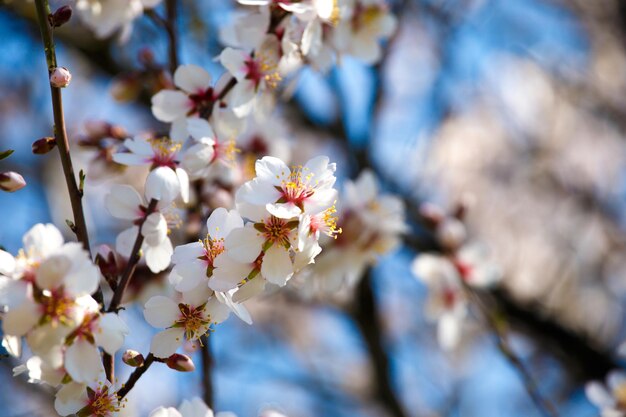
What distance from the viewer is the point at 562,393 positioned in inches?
159

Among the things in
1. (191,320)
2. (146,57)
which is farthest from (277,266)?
(146,57)

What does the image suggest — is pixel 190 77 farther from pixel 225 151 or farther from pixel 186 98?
pixel 225 151

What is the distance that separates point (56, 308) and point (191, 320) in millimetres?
253

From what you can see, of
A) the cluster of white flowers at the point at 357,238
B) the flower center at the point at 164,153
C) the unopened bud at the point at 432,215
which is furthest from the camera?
the unopened bud at the point at 432,215

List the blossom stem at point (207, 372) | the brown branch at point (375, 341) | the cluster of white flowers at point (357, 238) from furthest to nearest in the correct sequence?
the brown branch at point (375, 341) < the cluster of white flowers at point (357, 238) < the blossom stem at point (207, 372)

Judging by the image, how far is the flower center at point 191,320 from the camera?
43.5 inches

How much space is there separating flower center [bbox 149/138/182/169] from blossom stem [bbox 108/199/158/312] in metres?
0.10

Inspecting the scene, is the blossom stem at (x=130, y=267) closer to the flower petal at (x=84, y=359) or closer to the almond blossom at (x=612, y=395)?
the flower petal at (x=84, y=359)

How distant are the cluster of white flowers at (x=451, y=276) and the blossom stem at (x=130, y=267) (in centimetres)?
134

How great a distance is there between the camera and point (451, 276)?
7.71ft

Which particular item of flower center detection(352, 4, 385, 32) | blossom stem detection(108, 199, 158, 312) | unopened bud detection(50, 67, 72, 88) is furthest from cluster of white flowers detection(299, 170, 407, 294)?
unopened bud detection(50, 67, 72, 88)

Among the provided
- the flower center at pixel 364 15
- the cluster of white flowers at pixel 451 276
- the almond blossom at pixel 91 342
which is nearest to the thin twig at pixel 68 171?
the almond blossom at pixel 91 342

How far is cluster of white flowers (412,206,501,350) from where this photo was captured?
236cm

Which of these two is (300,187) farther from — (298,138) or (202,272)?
(298,138)
